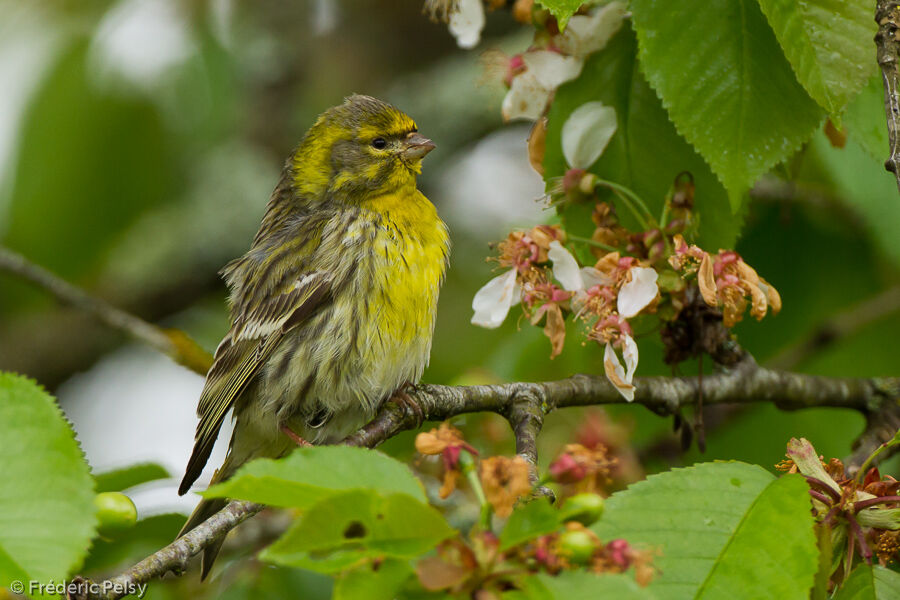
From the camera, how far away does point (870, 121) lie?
8.64 feet

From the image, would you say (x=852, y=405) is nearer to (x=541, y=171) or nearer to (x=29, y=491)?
(x=541, y=171)

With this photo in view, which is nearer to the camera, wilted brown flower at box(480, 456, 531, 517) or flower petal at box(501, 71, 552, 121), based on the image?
wilted brown flower at box(480, 456, 531, 517)

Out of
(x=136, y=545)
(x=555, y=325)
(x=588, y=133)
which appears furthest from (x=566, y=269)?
(x=136, y=545)

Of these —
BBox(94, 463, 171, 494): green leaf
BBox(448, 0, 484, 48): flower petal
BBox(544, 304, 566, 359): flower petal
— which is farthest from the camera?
BBox(448, 0, 484, 48): flower petal

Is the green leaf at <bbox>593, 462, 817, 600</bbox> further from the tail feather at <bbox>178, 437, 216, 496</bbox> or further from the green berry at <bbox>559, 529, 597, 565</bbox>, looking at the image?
the tail feather at <bbox>178, 437, 216, 496</bbox>

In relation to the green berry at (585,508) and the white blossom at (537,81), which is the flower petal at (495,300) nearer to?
the white blossom at (537,81)

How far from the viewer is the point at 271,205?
4.26 metres

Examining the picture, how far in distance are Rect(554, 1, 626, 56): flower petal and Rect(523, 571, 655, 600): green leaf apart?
174 cm

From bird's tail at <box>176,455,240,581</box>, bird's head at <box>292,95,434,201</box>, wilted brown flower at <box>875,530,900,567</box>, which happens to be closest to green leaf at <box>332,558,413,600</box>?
wilted brown flower at <box>875,530,900,567</box>

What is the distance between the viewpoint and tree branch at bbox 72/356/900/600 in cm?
263

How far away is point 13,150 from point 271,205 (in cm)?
193

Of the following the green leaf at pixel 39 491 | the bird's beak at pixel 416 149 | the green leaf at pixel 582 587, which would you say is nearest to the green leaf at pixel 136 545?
the green leaf at pixel 39 491

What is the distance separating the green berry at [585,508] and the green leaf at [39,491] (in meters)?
0.82

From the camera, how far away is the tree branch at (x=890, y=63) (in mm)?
1994
